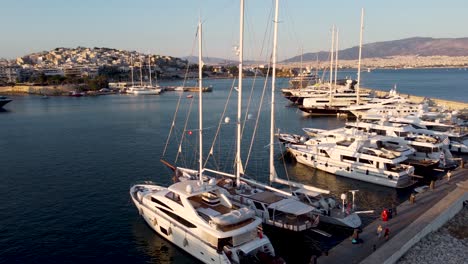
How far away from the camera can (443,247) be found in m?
17.8

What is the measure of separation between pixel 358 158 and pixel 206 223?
16625 millimetres

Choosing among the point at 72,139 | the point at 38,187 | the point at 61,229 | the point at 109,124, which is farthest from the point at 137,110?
the point at 61,229

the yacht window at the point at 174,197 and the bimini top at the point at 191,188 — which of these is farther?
the yacht window at the point at 174,197

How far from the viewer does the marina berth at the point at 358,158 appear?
2816cm

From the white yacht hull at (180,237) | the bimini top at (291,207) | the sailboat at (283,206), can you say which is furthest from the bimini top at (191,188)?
the bimini top at (291,207)

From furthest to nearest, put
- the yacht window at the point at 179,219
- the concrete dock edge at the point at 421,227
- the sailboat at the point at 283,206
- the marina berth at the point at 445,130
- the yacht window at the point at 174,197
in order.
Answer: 1. the marina berth at the point at 445,130
2. the sailboat at the point at 283,206
3. the yacht window at the point at 174,197
4. the yacht window at the point at 179,219
5. the concrete dock edge at the point at 421,227

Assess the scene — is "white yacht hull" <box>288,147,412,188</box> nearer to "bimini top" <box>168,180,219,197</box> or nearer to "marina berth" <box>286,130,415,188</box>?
"marina berth" <box>286,130,415,188</box>

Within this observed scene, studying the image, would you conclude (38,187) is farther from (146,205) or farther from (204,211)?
(204,211)

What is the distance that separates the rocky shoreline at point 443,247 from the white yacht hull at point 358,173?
7285 mm

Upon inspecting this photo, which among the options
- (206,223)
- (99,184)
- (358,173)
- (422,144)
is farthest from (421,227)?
(99,184)

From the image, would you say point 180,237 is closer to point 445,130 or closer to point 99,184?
point 99,184

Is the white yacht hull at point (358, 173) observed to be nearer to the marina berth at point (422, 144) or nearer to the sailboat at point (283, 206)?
the marina berth at point (422, 144)

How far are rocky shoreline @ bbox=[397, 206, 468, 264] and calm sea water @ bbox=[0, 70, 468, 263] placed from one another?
3.83m

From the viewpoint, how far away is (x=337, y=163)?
101ft
